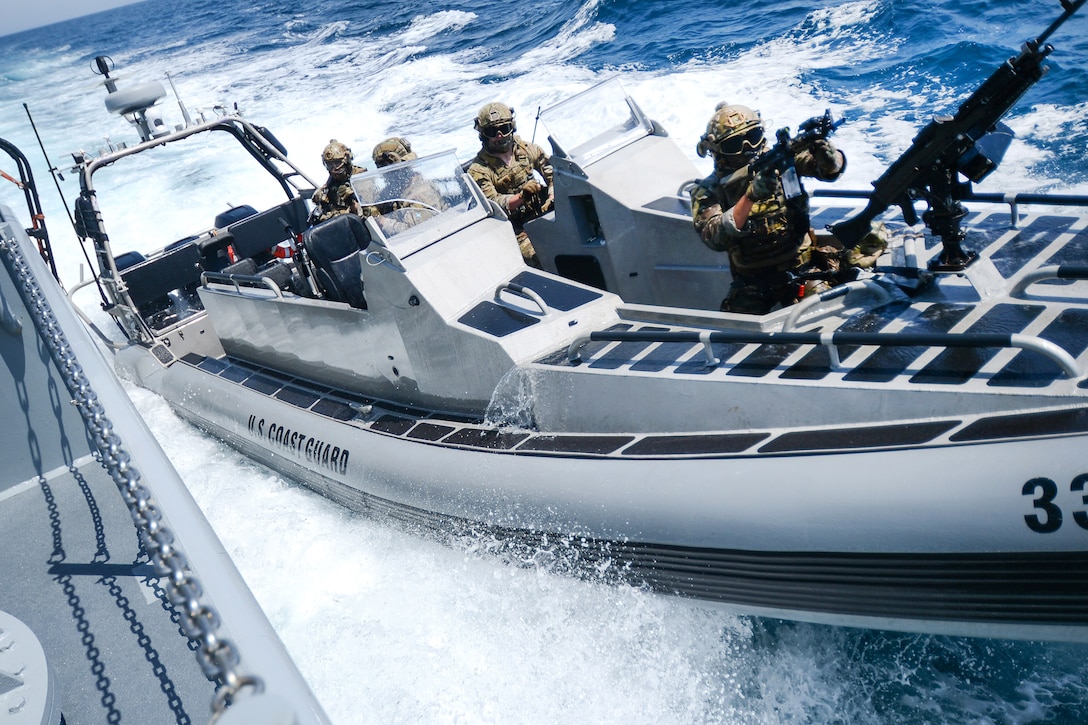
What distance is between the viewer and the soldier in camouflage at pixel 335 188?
7121mm

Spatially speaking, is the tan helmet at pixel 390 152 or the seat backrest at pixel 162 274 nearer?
the tan helmet at pixel 390 152

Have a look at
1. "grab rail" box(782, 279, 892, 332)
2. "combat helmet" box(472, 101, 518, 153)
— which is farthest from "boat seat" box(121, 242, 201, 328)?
"grab rail" box(782, 279, 892, 332)

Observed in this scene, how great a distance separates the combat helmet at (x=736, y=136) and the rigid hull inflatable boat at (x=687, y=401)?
0.60 m

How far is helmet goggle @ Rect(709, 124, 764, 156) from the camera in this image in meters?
4.16

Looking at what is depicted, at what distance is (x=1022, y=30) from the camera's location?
35.0ft

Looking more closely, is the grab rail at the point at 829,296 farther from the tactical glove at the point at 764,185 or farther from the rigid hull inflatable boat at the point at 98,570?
the rigid hull inflatable boat at the point at 98,570

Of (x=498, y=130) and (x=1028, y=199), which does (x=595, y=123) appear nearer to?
(x=498, y=130)

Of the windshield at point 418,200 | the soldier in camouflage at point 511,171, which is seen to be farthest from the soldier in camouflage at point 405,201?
the soldier in camouflage at point 511,171

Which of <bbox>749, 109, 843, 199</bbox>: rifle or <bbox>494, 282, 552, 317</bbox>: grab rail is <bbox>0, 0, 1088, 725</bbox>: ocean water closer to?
<bbox>494, 282, 552, 317</bbox>: grab rail

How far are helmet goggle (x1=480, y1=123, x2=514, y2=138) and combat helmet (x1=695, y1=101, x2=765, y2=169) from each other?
2.12 meters

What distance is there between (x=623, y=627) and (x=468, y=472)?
3.71 ft

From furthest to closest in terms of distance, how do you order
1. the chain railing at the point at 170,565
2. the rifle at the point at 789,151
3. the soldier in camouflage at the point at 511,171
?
the soldier in camouflage at the point at 511,171, the rifle at the point at 789,151, the chain railing at the point at 170,565

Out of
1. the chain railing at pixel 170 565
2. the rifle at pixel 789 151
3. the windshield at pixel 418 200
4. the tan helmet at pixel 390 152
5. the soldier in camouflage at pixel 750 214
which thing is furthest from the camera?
the tan helmet at pixel 390 152

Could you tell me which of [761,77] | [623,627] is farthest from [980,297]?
[761,77]
